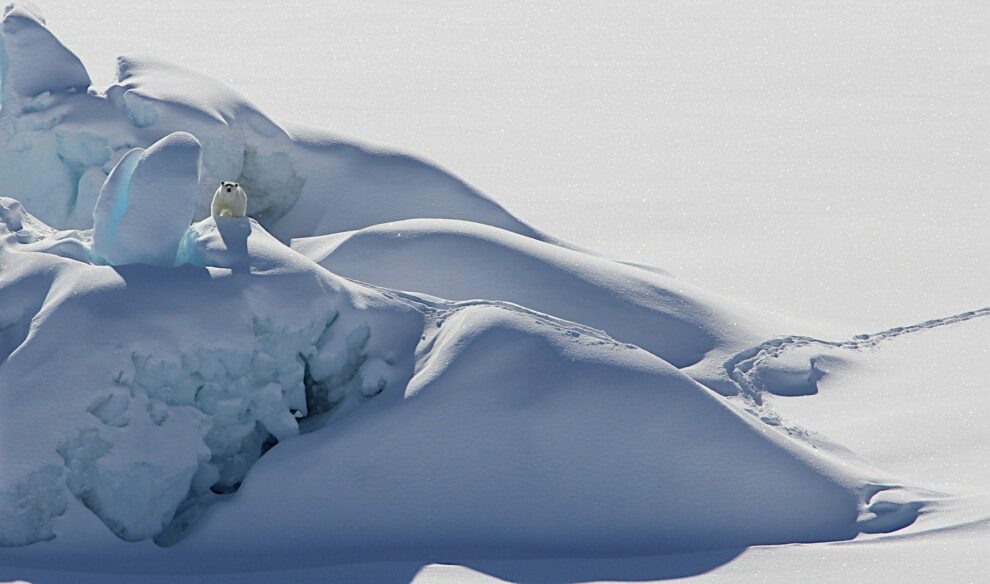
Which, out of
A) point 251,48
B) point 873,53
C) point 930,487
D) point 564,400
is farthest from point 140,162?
point 873,53

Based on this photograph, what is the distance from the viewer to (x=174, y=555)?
5.98 m

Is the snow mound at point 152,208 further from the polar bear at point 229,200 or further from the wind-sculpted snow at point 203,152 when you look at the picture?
the wind-sculpted snow at point 203,152

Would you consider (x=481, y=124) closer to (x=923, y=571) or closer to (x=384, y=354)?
(x=384, y=354)

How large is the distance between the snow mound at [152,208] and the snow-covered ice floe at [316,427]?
0.01m

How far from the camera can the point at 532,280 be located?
8500 mm

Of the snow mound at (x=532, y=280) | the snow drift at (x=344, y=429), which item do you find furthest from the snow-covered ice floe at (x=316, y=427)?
the snow mound at (x=532, y=280)

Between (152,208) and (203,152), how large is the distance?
3132 millimetres

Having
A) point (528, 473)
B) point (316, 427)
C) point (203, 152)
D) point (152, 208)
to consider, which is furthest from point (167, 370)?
point (203, 152)

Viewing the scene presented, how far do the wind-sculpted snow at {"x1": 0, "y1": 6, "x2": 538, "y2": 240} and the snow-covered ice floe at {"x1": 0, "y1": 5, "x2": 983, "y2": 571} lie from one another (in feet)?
7.79

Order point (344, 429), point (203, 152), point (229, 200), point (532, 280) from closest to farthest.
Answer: point (344, 429) → point (229, 200) → point (532, 280) → point (203, 152)

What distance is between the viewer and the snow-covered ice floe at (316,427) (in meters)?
6.00

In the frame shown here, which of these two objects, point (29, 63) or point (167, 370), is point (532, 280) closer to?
point (167, 370)

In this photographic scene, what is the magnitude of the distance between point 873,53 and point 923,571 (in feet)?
65.9

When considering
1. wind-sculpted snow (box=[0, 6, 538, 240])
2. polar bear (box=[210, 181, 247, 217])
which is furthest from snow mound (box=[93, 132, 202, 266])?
wind-sculpted snow (box=[0, 6, 538, 240])
